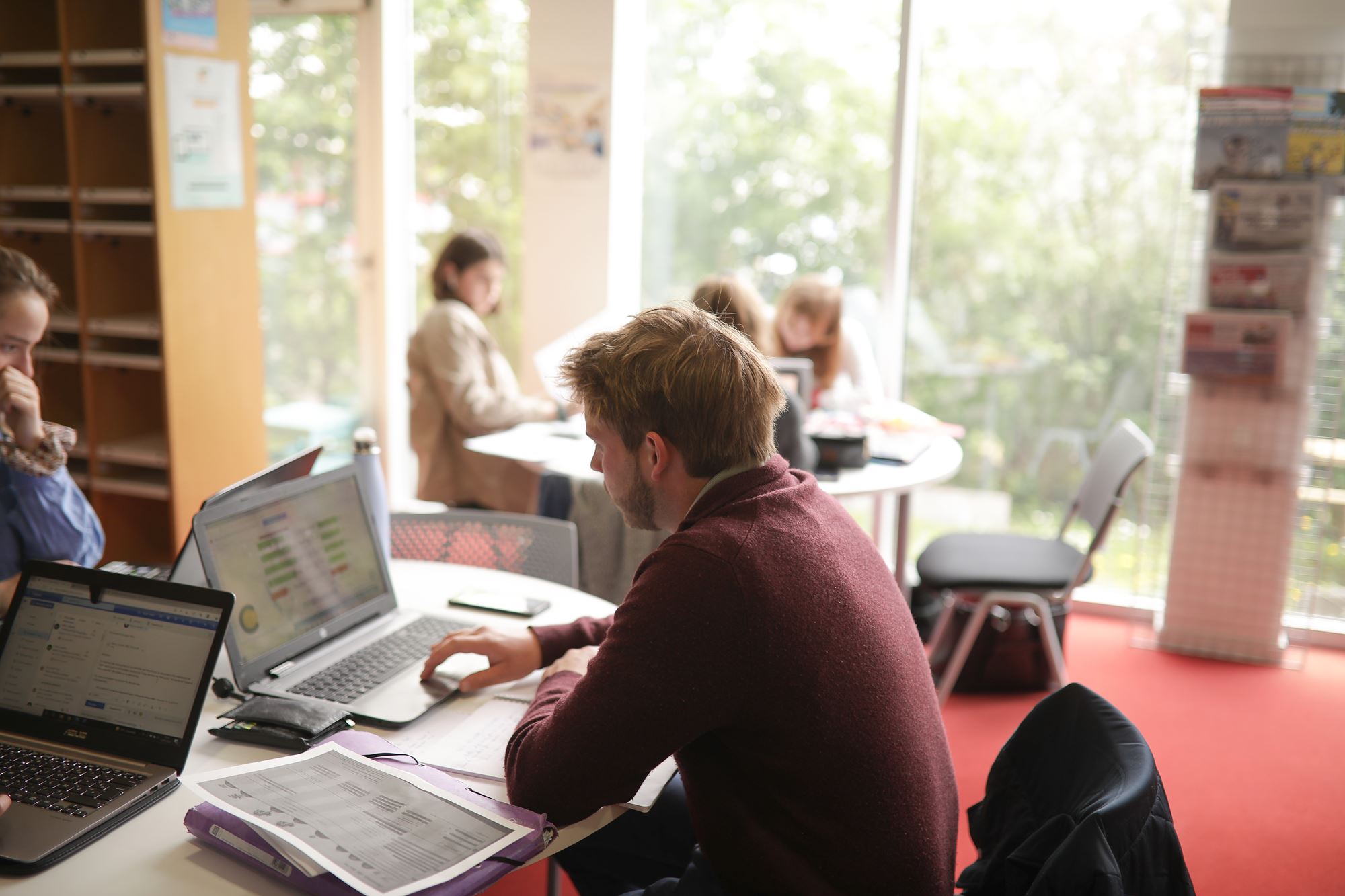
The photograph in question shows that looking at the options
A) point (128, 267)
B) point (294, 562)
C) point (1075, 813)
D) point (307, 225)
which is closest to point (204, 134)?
point (128, 267)

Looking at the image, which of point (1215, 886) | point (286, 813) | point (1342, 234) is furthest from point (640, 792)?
point (1342, 234)

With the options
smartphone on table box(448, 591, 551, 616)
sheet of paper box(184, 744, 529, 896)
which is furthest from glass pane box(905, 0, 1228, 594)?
sheet of paper box(184, 744, 529, 896)

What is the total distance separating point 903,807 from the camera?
1.33 metres

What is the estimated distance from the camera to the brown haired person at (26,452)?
201 centimetres

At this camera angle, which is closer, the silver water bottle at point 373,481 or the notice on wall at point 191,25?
the silver water bottle at point 373,481

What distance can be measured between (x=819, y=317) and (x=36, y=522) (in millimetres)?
2675

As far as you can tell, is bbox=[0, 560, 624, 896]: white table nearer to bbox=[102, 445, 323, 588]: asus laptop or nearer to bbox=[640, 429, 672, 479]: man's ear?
bbox=[102, 445, 323, 588]: asus laptop

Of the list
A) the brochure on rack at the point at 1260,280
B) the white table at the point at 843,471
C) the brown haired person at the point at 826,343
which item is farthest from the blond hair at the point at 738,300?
the brochure on rack at the point at 1260,280

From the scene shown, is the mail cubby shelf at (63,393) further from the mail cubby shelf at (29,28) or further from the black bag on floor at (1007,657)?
the black bag on floor at (1007,657)

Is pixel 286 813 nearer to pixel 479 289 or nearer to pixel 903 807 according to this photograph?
pixel 903 807

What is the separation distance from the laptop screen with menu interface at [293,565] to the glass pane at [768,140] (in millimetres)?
2655

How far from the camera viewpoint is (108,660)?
145cm

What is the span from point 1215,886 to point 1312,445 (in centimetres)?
182

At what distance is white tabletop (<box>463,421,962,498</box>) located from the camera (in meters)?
3.08
